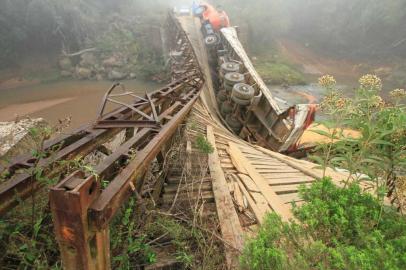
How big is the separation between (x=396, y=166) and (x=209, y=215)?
2.15 metres

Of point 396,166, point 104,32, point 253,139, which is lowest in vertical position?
point 253,139

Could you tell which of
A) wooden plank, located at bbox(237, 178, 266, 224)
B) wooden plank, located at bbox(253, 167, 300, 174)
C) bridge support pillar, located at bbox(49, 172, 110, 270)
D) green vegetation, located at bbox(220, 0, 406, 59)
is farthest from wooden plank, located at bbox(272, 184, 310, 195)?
green vegetation, located at bbox(220, 0, 406, 59)

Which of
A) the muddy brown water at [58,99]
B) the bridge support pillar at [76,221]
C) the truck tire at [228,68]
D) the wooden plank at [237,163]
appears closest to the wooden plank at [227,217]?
the wooden plank at [237,163]

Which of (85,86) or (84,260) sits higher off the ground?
(84,260)

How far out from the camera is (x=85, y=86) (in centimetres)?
2117

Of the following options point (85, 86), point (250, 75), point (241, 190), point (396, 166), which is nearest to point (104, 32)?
point (85, 86)

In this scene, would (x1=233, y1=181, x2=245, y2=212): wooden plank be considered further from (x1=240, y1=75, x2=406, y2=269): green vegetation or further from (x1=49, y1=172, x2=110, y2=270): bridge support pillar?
(x1=49, y1=172, x2=110, y2=270): bridge support pillar

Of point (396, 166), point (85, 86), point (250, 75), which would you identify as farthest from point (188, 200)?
point (85, 86)

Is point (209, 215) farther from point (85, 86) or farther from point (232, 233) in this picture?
point (85, 86)

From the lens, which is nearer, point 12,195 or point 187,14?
point 12,195

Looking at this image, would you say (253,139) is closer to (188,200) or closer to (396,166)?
(188,200)

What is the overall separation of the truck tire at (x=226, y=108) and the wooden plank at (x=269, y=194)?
6894 millimetres

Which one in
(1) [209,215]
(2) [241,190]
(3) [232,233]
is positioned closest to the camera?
(3) [232,233]

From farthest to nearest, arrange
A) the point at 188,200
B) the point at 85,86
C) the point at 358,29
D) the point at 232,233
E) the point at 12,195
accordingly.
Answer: the point at 358,29
the point at 85,86
the point at 188,200
the point at 232,233
the point at 12,195
